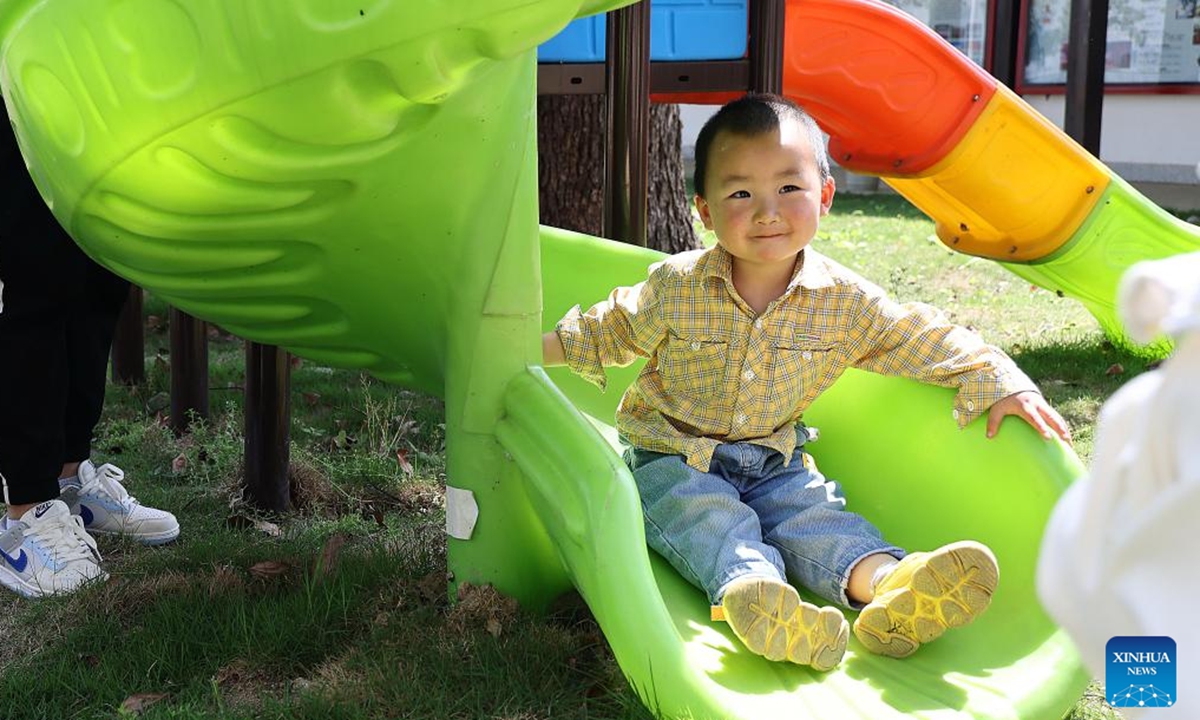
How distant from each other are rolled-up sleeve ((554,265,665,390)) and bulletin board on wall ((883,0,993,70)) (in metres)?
9.72

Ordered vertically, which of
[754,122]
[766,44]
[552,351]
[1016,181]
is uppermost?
[766,44]

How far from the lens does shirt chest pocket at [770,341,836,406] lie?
238cm

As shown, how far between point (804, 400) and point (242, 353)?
2.92 meters

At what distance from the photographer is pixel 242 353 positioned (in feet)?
15.7

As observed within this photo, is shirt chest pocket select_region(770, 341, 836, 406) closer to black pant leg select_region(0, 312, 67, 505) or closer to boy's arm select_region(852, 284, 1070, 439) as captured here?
boy's arm select_region(852, 284, 1070, 439)

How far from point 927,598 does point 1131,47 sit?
943 centimetres

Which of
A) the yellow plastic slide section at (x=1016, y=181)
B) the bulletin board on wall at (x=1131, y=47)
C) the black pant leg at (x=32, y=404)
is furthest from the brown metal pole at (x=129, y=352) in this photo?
the bulletin board on wall at (x=1131, y=47)

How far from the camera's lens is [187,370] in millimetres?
3629

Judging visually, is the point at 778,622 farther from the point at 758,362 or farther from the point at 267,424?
the point at 267,424

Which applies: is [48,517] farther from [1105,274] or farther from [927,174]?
[1105,274]

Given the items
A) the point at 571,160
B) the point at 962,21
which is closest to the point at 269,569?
the point at 571,160

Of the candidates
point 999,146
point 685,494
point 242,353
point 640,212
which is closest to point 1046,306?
point 999,146

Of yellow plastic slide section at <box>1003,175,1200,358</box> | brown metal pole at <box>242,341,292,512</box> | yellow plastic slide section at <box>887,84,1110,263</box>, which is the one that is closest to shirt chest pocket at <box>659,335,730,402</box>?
brown metal pole at <box>242,341,292,512</box>

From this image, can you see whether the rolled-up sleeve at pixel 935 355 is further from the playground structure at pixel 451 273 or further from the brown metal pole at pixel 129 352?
the brown metal pole at pixel 129 352
